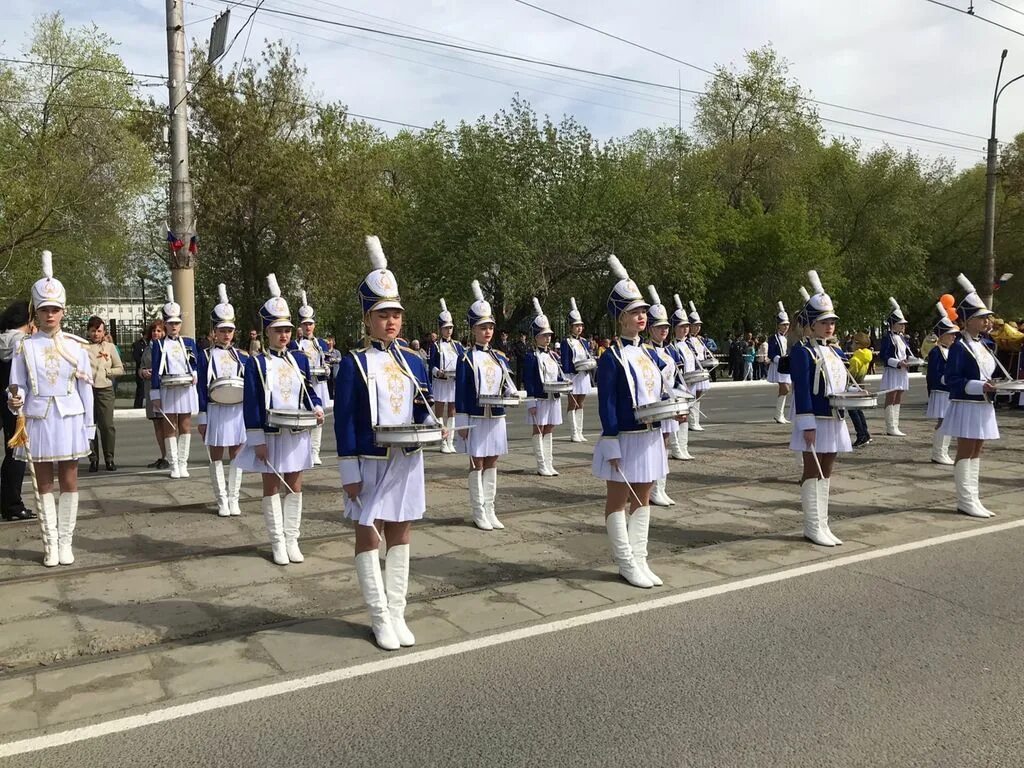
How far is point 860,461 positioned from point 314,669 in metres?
9.90

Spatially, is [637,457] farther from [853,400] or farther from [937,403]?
[937,403]

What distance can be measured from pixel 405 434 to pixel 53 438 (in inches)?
148

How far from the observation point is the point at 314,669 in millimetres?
5023

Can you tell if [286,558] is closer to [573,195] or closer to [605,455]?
[605,455]

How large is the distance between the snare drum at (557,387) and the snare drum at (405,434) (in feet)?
21.4

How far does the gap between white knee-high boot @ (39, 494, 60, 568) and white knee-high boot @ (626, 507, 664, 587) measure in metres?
4.76

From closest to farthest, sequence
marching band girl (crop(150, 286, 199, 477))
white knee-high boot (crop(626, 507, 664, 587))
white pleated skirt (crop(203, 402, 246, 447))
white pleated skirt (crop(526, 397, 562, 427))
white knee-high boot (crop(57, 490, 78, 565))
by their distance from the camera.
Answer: white knee-high boot (crop(626, 507, 664, 587)) < white knee-high boot (crop(57, 490, 78, 565)) < white pleated skirt (crop(203, 402, 246, 447)) < marching band girl (crop(150, 286, 199, 477)) < white pleated skirt (crop(526, 397, 562, 427))

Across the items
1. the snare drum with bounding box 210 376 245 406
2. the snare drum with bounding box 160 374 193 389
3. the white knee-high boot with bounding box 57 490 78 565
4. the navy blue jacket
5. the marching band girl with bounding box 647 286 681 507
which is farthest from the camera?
the snare drum with bounding box 160 374 193 389

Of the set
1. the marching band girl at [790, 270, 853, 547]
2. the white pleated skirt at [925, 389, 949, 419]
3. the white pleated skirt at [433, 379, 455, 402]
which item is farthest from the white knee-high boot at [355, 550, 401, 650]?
the white pleated skirt at [925, 389, 949, 419]

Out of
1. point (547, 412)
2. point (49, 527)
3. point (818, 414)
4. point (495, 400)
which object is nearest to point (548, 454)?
point (547, 412)

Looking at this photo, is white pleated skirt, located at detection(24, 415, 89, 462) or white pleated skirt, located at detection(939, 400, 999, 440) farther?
white pleated skirt, located at detection(939, 400, 999, 440)

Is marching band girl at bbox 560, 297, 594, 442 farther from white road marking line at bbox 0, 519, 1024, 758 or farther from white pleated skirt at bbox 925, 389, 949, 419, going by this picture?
white road marking line at bbox 0, 519, 1024, 758

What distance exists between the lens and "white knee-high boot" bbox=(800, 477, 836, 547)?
7.73 m

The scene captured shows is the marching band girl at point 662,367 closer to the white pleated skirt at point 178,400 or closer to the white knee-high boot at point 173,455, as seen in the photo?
the white pleated skirt at point 178,400
